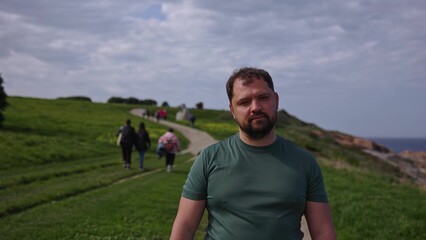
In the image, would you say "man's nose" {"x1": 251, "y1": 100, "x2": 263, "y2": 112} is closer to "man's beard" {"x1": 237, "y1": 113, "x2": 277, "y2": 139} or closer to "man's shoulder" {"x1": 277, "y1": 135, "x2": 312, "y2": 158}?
"man's beard" {"x1": 237, "y1": 113, "x2": 277, "y2": 139}

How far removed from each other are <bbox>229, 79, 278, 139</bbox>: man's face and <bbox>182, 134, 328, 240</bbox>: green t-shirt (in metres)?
0.14

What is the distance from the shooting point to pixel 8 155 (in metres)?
22.5

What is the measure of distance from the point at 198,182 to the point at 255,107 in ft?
2.06

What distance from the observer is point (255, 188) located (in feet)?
10.9

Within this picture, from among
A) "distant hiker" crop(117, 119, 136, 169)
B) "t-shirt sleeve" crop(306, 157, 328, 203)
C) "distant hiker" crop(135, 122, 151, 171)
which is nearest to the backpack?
"distant hiker" crop(135, 122, 151, 171)

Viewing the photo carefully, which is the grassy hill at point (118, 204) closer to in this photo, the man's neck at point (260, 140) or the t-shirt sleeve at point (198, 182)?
the t-shirt sleeve at point (198, 182)

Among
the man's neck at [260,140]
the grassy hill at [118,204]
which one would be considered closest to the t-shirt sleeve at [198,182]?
the man's neck at [260,140]

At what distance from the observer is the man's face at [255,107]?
3342mm

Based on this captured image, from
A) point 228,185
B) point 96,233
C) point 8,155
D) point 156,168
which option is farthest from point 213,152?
point 8,155

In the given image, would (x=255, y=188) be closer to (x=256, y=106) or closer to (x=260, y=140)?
(x=260, y=140)

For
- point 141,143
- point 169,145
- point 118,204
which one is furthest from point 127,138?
point 118,204

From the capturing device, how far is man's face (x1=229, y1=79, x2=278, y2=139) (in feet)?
11.0

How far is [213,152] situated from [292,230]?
0.73m

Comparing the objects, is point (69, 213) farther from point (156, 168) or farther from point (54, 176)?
point (156, 168)
